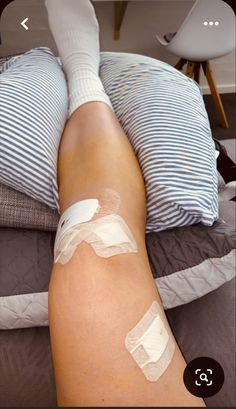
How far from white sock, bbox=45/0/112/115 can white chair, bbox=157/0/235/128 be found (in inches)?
7.0

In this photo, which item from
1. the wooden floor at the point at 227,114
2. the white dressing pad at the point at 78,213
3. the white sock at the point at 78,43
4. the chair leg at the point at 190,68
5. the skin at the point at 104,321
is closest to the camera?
the skin at the point at 104,321

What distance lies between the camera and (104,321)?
0.38m

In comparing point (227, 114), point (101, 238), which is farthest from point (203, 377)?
point (227, 114)

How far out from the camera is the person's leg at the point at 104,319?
0.35 m

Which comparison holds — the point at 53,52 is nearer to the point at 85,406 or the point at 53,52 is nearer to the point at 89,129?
the point at 89,129

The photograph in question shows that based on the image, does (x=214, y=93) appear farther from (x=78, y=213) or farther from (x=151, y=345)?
(x=151, y=345)

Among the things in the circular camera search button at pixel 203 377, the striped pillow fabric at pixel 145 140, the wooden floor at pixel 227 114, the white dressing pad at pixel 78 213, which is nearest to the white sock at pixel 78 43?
the striped pillow fabric at pixel 145 140

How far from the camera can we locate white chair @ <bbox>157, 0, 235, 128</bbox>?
2.36ft

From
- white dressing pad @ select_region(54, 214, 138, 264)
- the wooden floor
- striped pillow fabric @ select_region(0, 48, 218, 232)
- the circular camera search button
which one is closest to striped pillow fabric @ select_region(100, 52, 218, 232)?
striped pillow fabric @ select_region(0, 48, 218, 232)

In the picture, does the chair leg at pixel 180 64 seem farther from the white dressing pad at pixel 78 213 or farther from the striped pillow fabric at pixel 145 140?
the white dressing pad at pixel 78 213

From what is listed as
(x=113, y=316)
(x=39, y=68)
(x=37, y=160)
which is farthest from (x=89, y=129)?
(x=113, y=316)

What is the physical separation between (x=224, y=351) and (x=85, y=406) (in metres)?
0.28

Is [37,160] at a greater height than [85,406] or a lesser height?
greater

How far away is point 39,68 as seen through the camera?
2.33 feet
